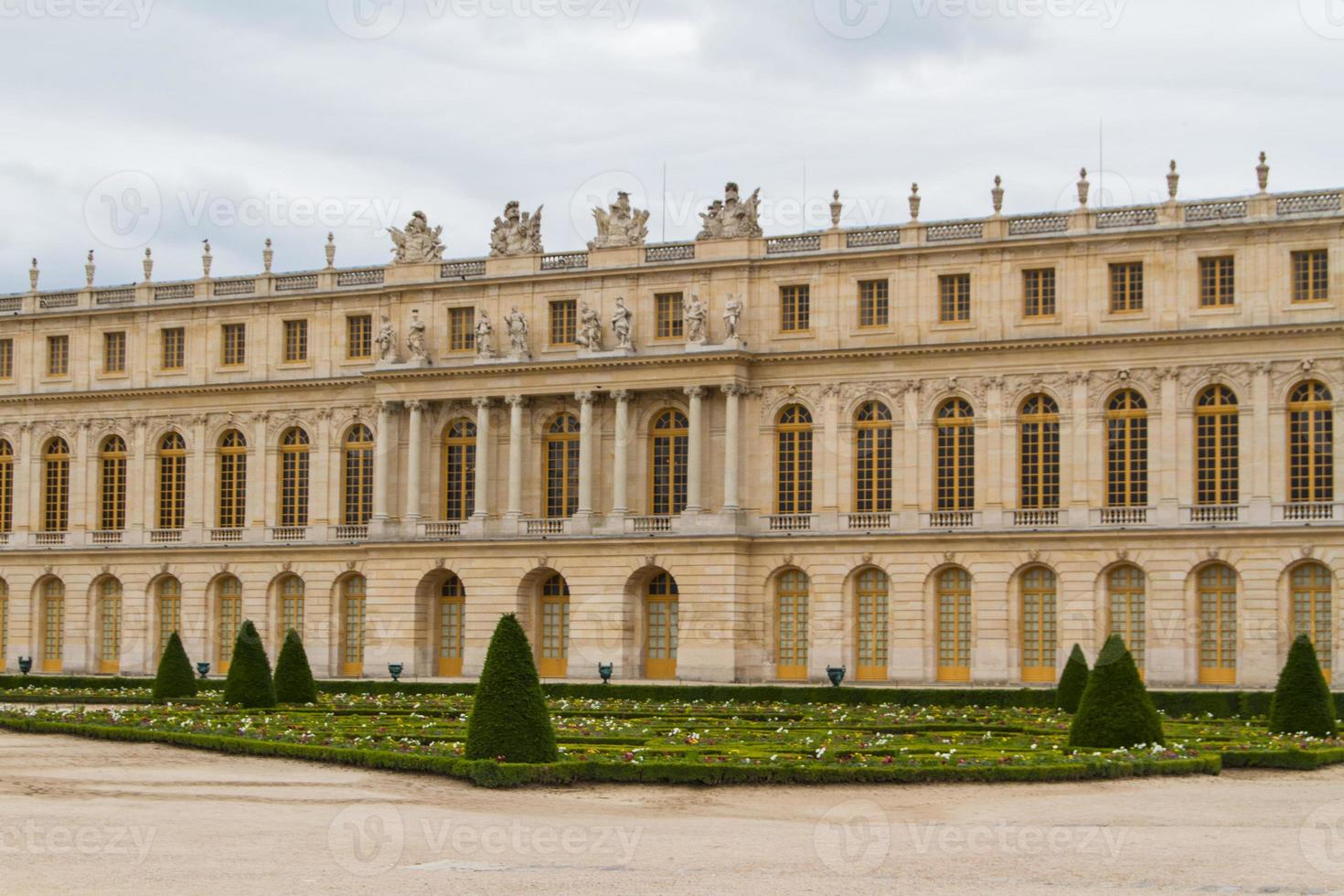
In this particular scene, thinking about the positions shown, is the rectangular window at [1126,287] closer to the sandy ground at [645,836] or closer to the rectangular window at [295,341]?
the sandy ground at [645,836]

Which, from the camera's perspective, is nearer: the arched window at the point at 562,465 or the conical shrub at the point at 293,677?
the conical shrub at the point at 293,677

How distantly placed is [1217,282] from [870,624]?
13.1 m

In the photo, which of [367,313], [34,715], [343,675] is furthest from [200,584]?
[34,715]

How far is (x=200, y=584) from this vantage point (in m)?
66.3

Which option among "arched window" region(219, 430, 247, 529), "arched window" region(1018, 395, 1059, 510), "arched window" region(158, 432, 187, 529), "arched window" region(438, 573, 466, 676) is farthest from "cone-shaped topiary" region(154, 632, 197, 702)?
"arched window" region(1018, 395, 1059, 510)

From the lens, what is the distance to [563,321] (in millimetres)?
62000

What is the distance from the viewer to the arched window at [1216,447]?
53.9m

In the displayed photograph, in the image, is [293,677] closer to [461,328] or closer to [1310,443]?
[461,328]

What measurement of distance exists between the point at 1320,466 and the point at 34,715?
31.5 m

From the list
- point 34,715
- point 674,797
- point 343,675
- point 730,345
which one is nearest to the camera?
point 674,797

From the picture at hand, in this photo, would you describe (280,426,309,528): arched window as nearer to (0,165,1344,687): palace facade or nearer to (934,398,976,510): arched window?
(0,165,1344,687): palace facade

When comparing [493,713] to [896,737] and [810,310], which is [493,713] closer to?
[896,737]

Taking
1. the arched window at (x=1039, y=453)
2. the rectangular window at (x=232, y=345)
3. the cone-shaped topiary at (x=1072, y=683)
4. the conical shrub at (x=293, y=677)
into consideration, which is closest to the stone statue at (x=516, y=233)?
the rectangular window at (x=232, y=345)

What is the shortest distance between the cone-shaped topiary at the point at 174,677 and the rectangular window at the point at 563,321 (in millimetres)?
16475
